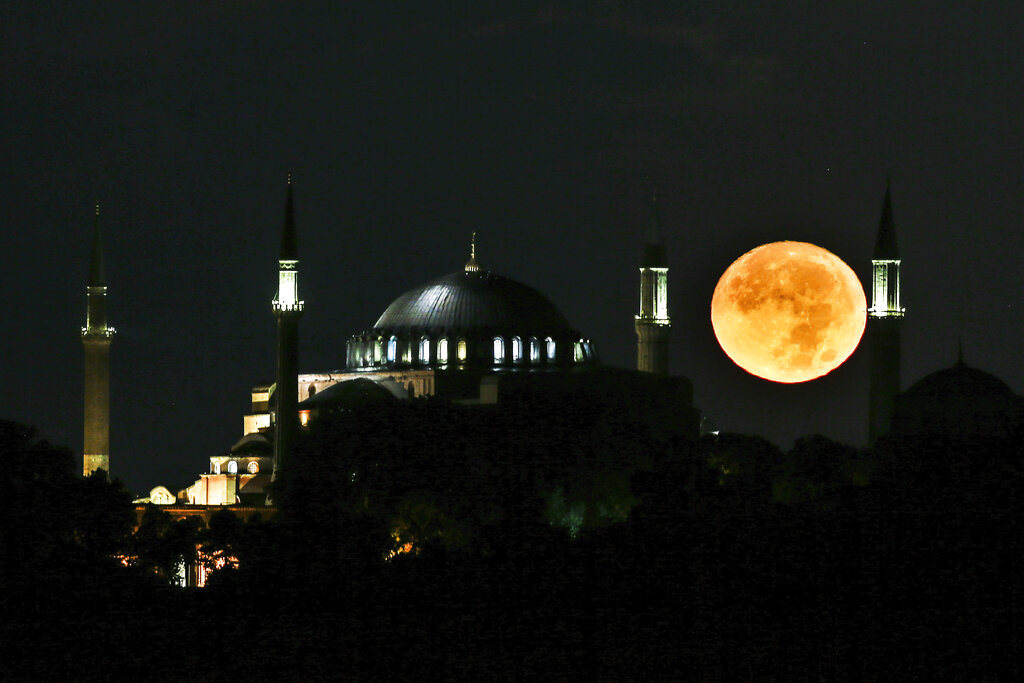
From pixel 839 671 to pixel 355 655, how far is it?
8.93 meters

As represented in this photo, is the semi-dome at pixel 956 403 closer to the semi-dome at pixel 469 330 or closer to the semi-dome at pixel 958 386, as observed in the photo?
the semi-dome at pixel 958 386

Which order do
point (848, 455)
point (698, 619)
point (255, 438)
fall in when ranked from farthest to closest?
1. point (255, 438)
2. point (848, 455)
3. point (698, 619)

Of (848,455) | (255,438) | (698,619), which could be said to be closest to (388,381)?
(255,438)

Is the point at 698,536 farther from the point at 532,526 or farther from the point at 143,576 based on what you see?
the point at 143,576

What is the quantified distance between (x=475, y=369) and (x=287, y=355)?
54.9 feet

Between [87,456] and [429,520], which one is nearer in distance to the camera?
[429,520]

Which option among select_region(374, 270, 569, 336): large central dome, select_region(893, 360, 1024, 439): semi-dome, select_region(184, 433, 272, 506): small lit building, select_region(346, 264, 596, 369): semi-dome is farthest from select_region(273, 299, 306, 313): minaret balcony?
select_region(893, 360, 1024, 439): semi-dome

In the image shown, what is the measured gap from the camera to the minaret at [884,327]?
105250 millimetres

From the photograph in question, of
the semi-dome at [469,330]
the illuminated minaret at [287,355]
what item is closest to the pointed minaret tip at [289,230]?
the illuminated minaret at [287,355]

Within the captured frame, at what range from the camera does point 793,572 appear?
65938mm

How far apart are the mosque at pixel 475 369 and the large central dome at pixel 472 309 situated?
0.05 meters

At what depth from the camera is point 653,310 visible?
375 ft

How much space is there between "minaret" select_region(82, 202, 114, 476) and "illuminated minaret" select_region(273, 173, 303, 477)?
543cm

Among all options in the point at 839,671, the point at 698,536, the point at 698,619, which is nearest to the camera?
the point at 839,671
